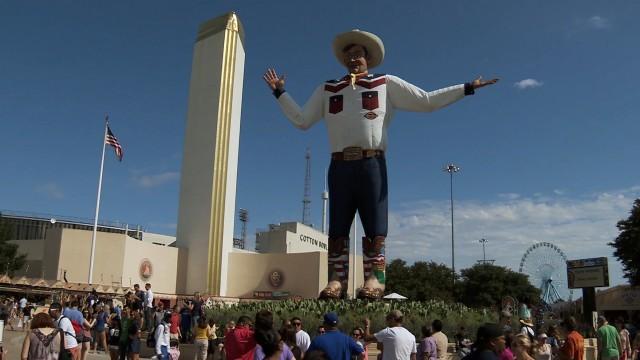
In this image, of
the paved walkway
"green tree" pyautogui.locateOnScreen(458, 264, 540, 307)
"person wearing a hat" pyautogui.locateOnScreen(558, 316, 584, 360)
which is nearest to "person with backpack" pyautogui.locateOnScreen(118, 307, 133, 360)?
the paved walkway

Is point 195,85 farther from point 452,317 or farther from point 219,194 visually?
point 452,317

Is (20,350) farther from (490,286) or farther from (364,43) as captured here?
(490,286)

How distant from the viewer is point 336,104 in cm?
1194

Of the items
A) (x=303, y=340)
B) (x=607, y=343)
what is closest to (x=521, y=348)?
(x=303, y=340)

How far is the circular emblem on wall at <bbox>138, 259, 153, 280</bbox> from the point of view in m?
32.6

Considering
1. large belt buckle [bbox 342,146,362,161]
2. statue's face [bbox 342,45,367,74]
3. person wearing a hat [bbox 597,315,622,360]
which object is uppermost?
statue's face [bbox 342,45,367,74]

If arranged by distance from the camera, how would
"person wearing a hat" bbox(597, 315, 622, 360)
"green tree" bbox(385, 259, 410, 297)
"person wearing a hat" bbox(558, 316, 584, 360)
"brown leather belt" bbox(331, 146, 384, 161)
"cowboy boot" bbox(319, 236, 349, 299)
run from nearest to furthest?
"person wearing a hat" bbox(558, 316, 584, 360)
"person wearing a hat" bbox(597, 315, 622, 360)
"brown leather belt" bbox(331, 146, 384, 161)
"cowboy boot" bbox(319, 236, 349, 299)
"green tree" bbox(385, 259, 410, 297)

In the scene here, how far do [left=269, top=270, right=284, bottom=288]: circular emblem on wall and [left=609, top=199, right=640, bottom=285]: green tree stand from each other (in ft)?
63.6

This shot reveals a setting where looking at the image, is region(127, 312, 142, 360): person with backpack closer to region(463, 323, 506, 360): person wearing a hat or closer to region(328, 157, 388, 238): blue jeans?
region(328, 157, 388, 238): blue jeans

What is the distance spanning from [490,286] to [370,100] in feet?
141

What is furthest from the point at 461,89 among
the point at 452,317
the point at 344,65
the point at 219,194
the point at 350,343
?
the point at 219,194

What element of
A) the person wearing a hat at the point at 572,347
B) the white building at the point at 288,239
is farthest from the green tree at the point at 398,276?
the person wearing a hat at the point at 572,347

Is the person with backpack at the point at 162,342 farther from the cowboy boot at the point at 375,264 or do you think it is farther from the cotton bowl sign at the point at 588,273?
the cotton bowl sign at the point at 588,273

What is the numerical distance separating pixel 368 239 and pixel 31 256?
126ft
